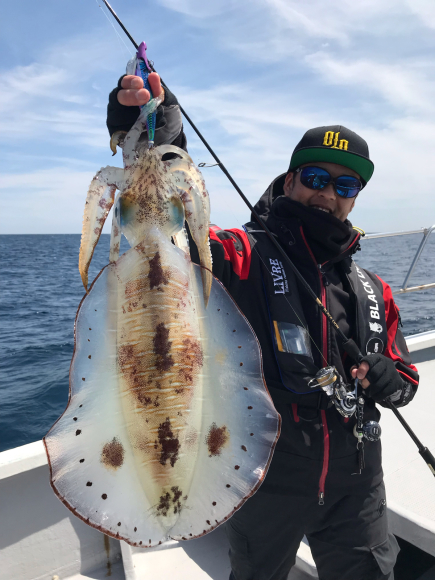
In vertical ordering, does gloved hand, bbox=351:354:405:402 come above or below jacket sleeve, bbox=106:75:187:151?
below

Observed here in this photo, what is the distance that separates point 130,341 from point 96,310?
165mm

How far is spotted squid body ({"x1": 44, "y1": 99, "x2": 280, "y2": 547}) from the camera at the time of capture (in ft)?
4.55

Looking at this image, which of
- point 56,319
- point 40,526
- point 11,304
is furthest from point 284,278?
point 11,304

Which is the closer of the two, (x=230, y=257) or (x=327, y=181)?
(x=230, y=257)

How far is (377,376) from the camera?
2.35 meters

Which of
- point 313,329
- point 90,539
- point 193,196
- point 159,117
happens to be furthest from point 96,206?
point 90,539

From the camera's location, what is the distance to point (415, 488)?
144 inches

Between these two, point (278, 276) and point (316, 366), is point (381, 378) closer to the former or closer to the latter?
point (316, 366)

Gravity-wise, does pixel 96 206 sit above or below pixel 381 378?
above

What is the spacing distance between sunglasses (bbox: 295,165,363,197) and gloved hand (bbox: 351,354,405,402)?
1.07m

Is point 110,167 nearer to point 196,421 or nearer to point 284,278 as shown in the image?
point 196,421

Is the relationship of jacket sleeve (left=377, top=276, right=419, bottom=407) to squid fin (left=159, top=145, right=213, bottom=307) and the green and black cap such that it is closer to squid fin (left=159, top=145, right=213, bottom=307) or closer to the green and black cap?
the green and black cap

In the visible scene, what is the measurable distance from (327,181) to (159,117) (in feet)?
4.29

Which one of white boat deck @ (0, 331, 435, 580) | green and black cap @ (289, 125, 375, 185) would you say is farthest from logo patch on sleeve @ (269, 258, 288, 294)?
white boat deck @ (0, 331, 435, 580)
